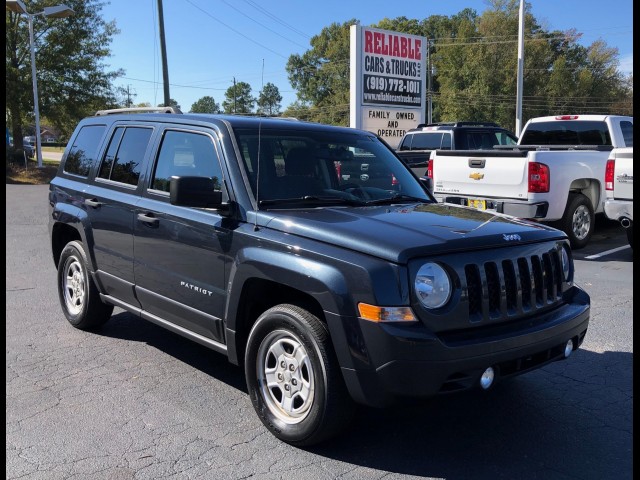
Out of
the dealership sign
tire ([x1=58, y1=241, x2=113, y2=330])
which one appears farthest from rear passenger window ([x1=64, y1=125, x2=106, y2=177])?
the dealership sign

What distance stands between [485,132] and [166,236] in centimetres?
1216

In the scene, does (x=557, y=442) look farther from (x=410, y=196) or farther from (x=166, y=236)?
(x=166, y=236)

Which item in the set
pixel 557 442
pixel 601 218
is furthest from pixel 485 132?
pixel 557 442

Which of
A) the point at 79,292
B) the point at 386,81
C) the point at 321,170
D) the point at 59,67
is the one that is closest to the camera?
the point at 321,170

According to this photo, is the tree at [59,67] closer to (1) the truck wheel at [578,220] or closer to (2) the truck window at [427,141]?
(2) the truck window at [427,141]

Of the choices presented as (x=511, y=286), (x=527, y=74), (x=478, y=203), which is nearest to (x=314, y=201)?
(x=511, y=286)

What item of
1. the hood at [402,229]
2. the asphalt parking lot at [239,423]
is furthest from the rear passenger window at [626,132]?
the hood at [402,229]

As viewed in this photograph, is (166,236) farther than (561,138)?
No

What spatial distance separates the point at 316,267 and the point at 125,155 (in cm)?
256

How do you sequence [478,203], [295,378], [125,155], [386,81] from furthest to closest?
1. [386,81]
2. [478,203]
3. [125,155]
4. [295,378]

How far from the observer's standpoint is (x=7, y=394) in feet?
14.6

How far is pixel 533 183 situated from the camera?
9391mm

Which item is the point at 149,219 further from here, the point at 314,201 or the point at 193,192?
the point at 314,201

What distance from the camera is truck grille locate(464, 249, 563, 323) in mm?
3398
